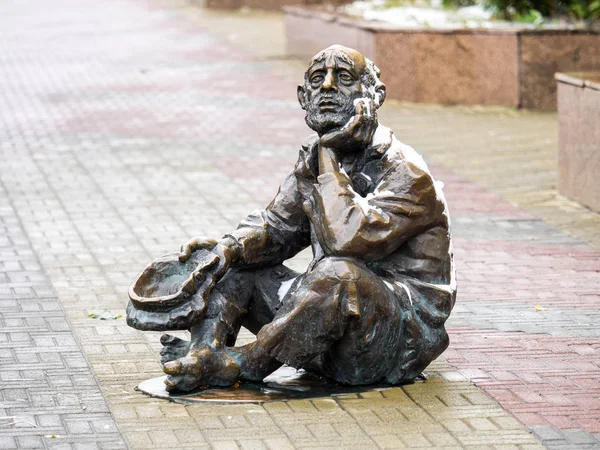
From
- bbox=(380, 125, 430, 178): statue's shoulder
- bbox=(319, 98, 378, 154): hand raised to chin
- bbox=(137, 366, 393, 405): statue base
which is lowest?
bbox=(137, 366, 393, 405): statue base

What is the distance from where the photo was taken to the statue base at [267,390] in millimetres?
5828

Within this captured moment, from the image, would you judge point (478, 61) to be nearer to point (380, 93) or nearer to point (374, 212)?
point (380, 93)

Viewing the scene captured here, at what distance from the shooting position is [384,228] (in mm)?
5723

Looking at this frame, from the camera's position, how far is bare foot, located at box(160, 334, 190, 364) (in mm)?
6059

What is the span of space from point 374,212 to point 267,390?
3.14 feet

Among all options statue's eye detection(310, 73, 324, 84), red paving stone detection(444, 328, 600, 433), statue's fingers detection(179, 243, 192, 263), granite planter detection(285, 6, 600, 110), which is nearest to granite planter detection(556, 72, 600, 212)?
red paving stone detection(444, 328, 600, 433)

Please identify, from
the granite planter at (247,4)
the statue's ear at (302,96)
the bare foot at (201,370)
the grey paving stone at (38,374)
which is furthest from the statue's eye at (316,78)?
the granite planter at (247,4)

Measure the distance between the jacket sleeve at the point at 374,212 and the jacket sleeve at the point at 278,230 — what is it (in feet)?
0.95

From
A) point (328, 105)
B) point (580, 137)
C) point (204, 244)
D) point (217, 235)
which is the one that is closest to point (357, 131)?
point (328, 105)

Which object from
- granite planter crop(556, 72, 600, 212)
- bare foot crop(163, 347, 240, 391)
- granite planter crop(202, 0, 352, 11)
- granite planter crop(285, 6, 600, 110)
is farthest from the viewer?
→ granite planter crop(202, 0, 352, 11)

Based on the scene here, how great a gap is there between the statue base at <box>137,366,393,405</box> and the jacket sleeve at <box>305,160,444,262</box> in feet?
2.08

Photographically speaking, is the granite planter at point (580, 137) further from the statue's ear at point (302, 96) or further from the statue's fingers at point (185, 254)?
the statue's fingers at point (185, 254)

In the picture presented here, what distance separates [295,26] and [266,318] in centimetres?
1480

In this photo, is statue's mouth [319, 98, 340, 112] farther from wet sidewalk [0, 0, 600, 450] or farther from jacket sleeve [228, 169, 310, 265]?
wet sidewalk [0, 0, 600, 450]
